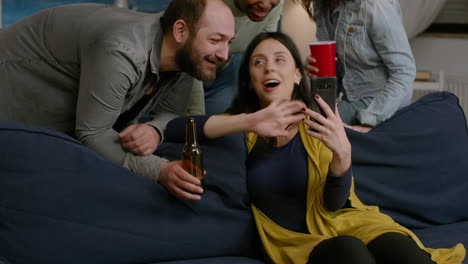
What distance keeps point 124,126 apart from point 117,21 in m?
0.44

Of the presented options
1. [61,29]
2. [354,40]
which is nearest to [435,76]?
[354,40]

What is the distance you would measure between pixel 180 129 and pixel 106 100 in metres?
0.32

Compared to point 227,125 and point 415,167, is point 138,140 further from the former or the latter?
point 415,167

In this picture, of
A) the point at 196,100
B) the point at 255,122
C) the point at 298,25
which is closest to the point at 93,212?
the point at 255,122

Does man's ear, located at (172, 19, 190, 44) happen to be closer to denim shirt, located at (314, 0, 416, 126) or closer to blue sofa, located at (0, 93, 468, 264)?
blue sofa, located at (0, 93, 468, 264)

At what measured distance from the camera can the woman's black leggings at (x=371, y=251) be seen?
1.77 m

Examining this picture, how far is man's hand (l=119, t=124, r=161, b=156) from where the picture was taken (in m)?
2.07

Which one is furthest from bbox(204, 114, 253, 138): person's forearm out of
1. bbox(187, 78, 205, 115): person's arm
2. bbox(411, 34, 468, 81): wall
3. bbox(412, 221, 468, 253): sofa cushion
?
bbox(411, 34, 468, 81): wall

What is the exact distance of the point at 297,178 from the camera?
6.70 ft

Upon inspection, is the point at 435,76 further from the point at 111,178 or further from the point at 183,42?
the point at 111,178

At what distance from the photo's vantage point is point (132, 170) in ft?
6.85

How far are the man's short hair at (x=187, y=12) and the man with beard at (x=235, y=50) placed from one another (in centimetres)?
51

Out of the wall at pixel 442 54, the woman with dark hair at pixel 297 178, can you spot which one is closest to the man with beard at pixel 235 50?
the woman with dark hair at pixel 297 178

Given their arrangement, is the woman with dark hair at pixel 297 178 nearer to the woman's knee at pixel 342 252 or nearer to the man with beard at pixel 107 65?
the woman's knee at pixel 342 252
